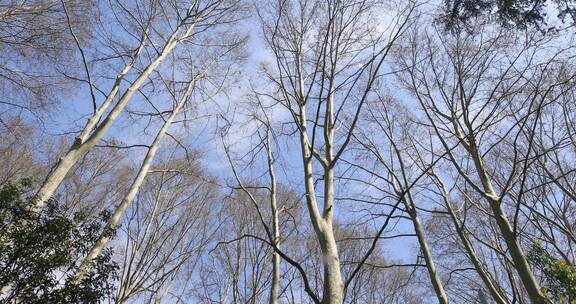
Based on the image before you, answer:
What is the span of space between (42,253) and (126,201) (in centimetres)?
203

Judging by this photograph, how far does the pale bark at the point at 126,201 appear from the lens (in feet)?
12.6

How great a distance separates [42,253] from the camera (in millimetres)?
3404

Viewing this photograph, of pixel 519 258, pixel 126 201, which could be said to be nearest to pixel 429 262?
pixel 519 258

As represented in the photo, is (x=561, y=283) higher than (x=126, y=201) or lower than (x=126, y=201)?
lower

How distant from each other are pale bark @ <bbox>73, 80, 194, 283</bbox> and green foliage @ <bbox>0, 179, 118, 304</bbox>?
92mm

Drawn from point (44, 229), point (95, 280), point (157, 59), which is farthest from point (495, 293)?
point (157, 59)

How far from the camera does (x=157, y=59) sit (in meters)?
6.90

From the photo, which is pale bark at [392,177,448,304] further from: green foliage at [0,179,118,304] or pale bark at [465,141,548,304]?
green foliage at [0,179,118,304]

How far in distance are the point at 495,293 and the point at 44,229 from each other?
15.8ft

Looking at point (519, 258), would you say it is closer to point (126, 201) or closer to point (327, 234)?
point (327, 234)

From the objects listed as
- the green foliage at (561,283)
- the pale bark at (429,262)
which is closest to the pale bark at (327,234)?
the pale bark at (429,262)

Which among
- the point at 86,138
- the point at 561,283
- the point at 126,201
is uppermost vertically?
the point at 86,138

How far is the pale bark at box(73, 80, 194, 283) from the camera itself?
3828mm

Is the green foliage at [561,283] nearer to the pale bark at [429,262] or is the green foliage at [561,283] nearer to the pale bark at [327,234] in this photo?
the pale bark at [429,262]
